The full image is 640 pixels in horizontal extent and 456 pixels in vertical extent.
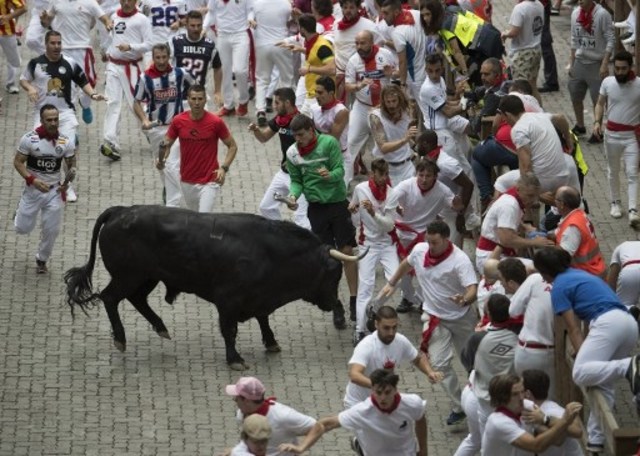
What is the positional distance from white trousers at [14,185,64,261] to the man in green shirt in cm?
277

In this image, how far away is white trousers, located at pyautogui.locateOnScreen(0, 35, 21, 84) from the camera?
84.5ft

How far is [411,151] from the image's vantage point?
20141 millimetres

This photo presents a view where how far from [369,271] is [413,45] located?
4958 millimetres

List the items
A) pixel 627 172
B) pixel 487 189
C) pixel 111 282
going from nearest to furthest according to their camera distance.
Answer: pixel 111 282 → pixel 487 189 → pixel 627 172

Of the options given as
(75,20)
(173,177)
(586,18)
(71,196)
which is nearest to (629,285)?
(173,177)

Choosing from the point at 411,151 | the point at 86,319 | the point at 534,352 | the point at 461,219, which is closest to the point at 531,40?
the point at 411,151

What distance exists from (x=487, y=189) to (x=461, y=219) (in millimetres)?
928

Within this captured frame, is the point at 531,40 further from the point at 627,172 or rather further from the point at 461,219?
the point at 461,219

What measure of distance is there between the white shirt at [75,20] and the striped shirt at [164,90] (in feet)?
11.5

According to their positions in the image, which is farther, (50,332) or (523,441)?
(50,332)

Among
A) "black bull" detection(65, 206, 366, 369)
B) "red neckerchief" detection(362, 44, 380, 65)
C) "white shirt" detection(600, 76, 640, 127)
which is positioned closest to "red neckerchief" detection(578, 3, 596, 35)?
"white shirt" detection(600, 76, 640, 127)

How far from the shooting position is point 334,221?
60.0 feet

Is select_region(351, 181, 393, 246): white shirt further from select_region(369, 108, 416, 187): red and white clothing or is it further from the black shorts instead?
select_region(369, 108, 416, 187): red and white clothing

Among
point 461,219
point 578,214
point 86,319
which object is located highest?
point 578,214
